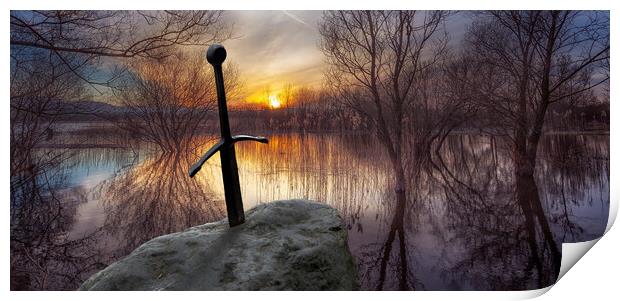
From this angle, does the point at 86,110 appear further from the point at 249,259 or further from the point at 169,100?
the point at 249,259

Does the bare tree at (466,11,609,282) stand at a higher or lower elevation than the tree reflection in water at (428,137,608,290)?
higher

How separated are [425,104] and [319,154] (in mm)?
1072

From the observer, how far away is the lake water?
9.25 ft

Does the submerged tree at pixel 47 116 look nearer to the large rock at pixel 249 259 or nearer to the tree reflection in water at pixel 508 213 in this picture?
the large rock at pixel 249 259

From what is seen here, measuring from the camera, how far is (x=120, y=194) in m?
2.98

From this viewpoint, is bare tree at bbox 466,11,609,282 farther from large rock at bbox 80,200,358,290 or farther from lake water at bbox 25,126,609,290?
large rock at bbox 80,200,358,290

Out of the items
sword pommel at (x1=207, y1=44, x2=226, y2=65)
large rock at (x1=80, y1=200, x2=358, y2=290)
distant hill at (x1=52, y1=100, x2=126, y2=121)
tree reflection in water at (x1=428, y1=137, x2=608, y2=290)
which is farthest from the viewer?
distant hill at (x1=52, y1=100, x2=126, y2=121)

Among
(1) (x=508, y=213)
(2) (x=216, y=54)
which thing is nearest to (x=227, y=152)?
(2) (x=216, y=54)

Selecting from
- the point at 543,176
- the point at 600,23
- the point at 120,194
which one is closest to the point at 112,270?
the point at 120,194

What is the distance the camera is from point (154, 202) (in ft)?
10.2

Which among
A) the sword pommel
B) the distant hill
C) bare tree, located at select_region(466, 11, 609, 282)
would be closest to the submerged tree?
the distant hill

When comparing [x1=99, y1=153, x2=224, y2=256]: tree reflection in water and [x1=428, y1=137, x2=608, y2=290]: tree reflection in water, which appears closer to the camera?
[x1=428, y1=137, x2=608, y2=290]: tree reflection in water

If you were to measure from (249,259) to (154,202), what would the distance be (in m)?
1.76

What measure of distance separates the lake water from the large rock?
1181mm
